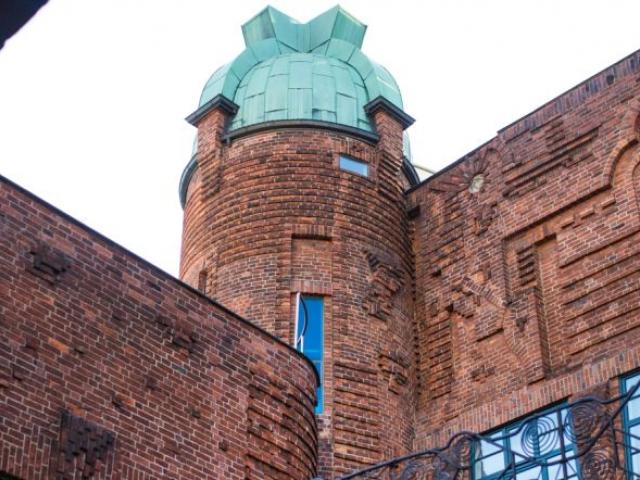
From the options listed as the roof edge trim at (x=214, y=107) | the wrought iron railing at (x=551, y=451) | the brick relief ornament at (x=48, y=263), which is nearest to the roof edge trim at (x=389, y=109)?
the roof edge trim at (x=214, y=107)

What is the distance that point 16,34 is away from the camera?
278 inches

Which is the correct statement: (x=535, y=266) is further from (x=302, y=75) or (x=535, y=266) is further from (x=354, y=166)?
(x=302, y=75)

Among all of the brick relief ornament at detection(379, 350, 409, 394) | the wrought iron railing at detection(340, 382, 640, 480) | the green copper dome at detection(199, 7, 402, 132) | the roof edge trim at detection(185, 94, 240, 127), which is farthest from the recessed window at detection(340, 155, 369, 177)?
the wrought iron railing at detection(340, 382, 640, 480)

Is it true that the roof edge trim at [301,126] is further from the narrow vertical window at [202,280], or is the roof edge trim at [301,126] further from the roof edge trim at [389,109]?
the narrow vertical window at [202,280]

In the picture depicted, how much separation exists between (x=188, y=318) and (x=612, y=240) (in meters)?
8.06

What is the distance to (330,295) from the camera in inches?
956

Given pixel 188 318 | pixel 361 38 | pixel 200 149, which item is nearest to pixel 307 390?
pixel 188 318

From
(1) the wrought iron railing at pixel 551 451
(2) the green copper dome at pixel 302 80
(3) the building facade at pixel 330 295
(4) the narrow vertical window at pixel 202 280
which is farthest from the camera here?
(2) the green copper dome at pixel 302 80

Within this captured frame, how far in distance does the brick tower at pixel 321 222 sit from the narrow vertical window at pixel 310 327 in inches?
0.9

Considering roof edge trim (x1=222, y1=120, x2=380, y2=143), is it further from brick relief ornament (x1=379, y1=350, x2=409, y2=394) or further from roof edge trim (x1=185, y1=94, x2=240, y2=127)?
brick relief ornament (x1=379, y1=350, x2=409, y2=394)

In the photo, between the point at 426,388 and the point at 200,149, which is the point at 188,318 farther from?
the point at 200,149

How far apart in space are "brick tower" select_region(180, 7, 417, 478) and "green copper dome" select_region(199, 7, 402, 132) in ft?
0.12

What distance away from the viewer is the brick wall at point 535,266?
2183 cm

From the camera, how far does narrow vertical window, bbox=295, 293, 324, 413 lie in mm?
23625
